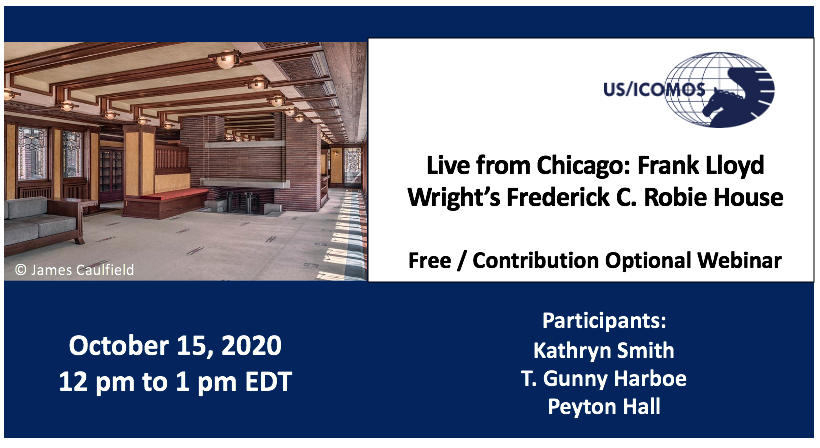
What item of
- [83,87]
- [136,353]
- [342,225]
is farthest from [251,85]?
[136,353]

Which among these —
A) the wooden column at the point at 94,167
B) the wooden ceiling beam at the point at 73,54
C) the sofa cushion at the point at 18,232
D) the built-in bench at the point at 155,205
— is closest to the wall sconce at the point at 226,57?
the wooden ceiling beam at the point at 73,54

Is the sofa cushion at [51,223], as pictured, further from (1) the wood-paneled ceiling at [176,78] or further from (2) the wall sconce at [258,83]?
(2) the wall sconce at [258,83]

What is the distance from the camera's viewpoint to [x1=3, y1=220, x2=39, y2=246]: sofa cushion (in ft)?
14.9

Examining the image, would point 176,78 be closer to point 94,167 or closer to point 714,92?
point 94,167

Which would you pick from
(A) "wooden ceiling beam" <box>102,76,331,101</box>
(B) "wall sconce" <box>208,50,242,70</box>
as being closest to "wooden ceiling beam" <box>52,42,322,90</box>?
(B) "wall sconce" <box>208,50,242,70</box>

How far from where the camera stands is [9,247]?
460cm

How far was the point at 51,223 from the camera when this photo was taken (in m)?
5.09

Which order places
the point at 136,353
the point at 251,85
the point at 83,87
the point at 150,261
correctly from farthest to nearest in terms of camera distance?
the point at 83,87 → the point at 251,85 → the point at 150,261 → the point at 136,353

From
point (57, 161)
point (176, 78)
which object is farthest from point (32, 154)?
point (176, 78)

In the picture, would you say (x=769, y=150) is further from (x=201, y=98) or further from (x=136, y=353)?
(x=201, y=98)

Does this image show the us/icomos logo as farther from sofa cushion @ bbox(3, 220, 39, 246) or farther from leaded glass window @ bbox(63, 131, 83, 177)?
leaded glass window @ bbox(63, 131, 83, 177)

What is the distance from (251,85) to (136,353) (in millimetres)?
4206

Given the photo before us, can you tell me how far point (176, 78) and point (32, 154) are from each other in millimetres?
5493

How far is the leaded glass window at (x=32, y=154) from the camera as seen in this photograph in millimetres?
8565
